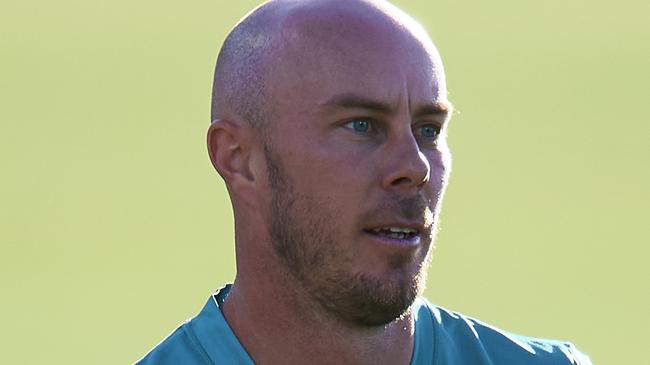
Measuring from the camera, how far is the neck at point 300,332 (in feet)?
10.3

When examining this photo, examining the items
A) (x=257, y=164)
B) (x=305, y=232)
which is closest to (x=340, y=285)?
(x=305, y=232)

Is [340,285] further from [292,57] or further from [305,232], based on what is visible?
[292,57]

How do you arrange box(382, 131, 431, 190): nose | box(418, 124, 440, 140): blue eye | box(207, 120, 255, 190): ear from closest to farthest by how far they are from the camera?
box(382, 131, 431, 190): nose < box(418, 124, 440, 140): blue eye < box(207, 120, 255, 190): ear

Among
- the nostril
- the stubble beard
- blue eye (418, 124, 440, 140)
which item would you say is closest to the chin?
the stubble beard

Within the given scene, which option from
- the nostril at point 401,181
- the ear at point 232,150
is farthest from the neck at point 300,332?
the nostril at point 401,181

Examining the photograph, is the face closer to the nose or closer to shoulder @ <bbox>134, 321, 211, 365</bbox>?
the nose

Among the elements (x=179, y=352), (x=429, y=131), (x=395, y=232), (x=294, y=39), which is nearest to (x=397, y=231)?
(x=395, y=232)

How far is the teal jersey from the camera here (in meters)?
3.27

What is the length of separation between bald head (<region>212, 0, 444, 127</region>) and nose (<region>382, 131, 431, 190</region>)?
0.67ft

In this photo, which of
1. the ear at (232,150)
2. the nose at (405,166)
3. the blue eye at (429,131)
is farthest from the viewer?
the ear at (232,150)

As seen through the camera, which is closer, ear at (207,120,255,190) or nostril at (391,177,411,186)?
nostril at (391,177,411,186)

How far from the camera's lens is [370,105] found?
305cm

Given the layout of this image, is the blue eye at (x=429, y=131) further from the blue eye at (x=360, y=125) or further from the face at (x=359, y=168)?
the blue eye at (x=360, y=125)

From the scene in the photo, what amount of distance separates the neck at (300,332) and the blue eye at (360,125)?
347 mm
